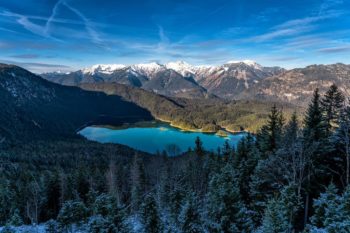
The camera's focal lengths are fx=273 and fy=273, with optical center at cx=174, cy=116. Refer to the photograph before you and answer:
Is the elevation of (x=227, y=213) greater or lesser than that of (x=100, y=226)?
greater

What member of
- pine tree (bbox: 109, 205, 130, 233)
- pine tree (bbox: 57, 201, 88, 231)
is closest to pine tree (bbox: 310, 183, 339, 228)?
pine tree (bbox: 109, 205, 130, 233)

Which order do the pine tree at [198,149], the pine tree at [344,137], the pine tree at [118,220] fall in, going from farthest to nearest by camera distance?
the pine tree at [198,149] → the pine tree at [344,137] → the pine tree at [118,220]

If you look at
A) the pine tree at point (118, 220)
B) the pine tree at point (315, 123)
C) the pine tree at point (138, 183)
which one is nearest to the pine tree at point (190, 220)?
the pine tree at point (118, 220)

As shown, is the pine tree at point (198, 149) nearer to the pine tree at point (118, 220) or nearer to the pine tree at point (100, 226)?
the pine tree at point (118, 220)

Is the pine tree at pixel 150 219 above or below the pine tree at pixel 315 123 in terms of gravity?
below

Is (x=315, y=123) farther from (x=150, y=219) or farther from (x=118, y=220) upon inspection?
(x=118, y=220)

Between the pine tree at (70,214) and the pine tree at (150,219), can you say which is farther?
the pine tree at (70,214)

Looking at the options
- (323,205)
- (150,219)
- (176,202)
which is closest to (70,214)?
(150,219)

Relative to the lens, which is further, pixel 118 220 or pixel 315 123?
pixel 315 123

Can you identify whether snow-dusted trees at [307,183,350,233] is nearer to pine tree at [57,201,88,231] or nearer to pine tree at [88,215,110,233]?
pine tree at [88,215,110,233]

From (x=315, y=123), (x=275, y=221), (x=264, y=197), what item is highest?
(x=315, y=123)
